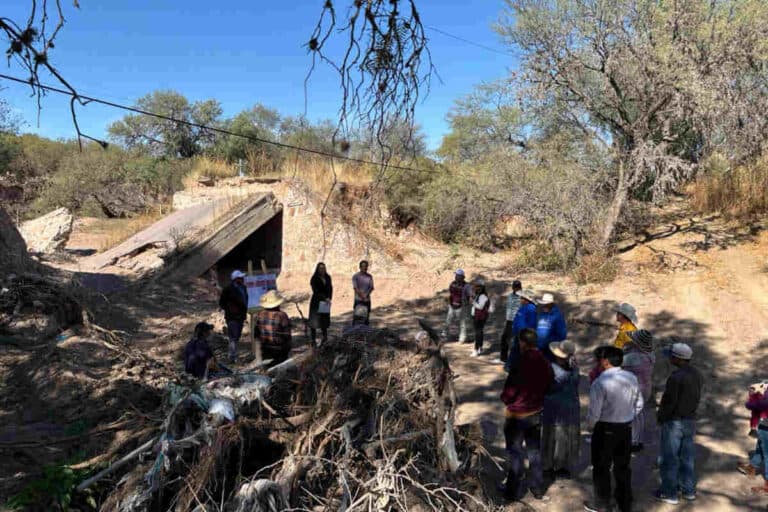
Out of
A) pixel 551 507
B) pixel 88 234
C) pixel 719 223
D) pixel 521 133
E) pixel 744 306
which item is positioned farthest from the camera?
pixel 88 234

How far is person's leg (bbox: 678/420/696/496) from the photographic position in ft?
13.8

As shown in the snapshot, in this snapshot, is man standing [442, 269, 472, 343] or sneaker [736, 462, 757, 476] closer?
sneaker [736, 462, 757, 476]

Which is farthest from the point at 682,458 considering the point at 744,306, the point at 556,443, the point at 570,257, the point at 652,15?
the point at 652,15

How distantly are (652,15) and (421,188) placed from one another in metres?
7.85

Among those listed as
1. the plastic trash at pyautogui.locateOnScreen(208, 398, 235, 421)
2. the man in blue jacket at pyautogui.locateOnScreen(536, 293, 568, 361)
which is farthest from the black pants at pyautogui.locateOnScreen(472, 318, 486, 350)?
the plastic trash at pyautogui.locateOnScreen(208, 398, 235, 421)

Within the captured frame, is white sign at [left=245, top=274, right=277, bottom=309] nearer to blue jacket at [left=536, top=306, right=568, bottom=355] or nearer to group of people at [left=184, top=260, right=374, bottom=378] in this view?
group of people at [left=184, top=260, right=374, bottom=378]

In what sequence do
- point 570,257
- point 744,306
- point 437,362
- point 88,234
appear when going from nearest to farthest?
point 437,362
point 744,306
point 570,257
point 88,234

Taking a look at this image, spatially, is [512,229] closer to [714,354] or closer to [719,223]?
[719,223]

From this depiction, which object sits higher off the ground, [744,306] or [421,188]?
[421,188]

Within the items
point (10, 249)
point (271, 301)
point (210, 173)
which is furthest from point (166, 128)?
point (271, 301)

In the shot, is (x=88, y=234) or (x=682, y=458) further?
(x=88, y=234)

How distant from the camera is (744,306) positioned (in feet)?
31.4

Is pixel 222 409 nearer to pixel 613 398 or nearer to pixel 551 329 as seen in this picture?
pixel 613 398

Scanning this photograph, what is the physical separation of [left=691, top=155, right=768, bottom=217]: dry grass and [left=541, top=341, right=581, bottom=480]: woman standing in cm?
1085
